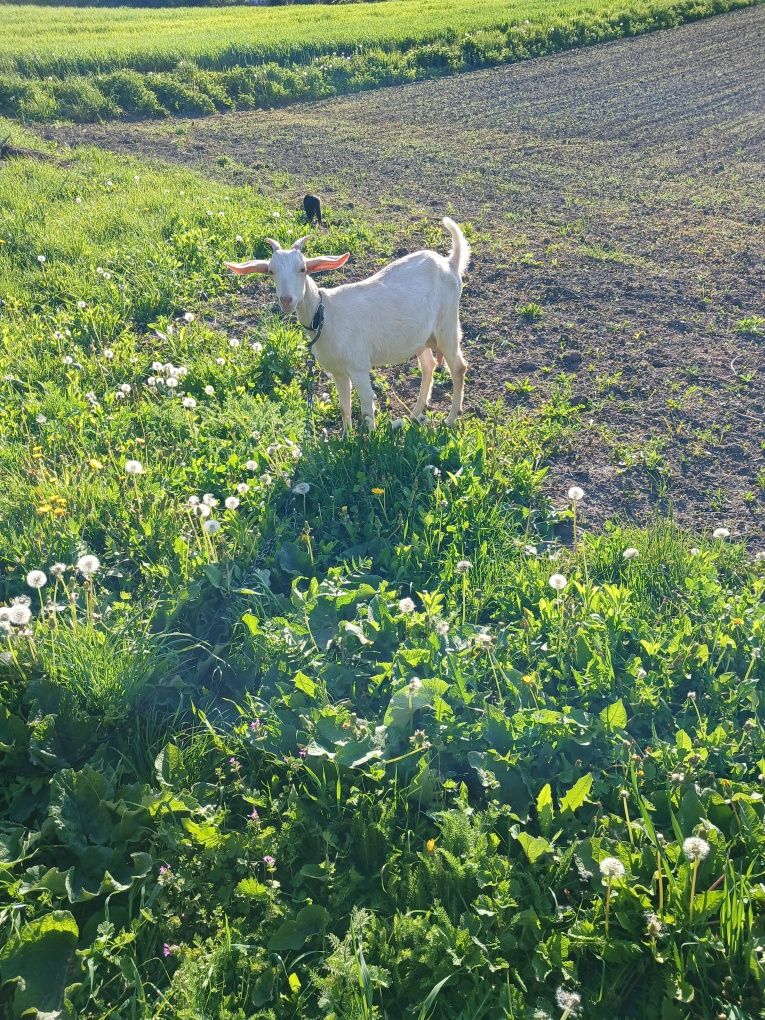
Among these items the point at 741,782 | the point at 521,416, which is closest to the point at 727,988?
the point at 741,782

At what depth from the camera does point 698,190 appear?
11703 millimetres

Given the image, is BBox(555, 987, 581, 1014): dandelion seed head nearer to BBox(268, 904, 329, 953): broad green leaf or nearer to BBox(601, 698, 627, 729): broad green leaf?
BBox(268, 904, 329, 953): broad green leaf

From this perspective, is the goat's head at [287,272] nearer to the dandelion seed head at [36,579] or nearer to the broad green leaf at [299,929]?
the dandelion seed head at [36,579]

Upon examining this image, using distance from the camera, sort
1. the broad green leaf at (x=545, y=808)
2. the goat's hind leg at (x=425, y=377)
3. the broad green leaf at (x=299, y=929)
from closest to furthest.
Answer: the broad green leaf at (x=299, y=929), the broad green leaf at (x=545, y=808), the goat's hind leg at (x=425, y=377)

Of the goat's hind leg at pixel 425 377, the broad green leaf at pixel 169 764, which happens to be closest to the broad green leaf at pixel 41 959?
the broad green leaf at pixel 169 764

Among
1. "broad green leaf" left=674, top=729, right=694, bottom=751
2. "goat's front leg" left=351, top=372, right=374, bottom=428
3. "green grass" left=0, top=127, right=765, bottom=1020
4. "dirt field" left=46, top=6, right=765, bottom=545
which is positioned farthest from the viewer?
"dirt field" left=46, top=6, right=765, bottom=545

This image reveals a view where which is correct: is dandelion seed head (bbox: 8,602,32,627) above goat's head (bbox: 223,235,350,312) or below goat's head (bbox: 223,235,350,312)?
below

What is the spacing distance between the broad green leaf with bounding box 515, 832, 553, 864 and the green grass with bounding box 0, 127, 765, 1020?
0.05ft

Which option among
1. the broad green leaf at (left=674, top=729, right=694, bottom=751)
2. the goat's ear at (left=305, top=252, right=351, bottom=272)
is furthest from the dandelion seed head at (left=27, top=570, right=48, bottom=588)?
the broad green leaf at (left=674, top=729, right=694, bottom=751)

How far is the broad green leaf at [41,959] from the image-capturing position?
9.03 ft

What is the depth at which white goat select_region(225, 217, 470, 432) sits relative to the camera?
5.52 meters

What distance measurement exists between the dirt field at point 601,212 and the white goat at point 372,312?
0.93 metres

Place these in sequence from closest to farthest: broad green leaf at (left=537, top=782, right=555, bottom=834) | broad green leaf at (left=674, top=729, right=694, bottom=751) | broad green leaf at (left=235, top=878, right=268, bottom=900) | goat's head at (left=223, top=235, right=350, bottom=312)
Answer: broad green leaf at (left=235, top=878, right=268, bottom=900)
broad green leaf at (left=537, top=782, right=555, bottom=834)
broad green leaf at (left=674, top=729, right=694, bottom=751)
goat's head at (left=223, top=235, right=350, bottom=312)

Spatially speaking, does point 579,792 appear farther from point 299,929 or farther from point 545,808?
point 299,929
